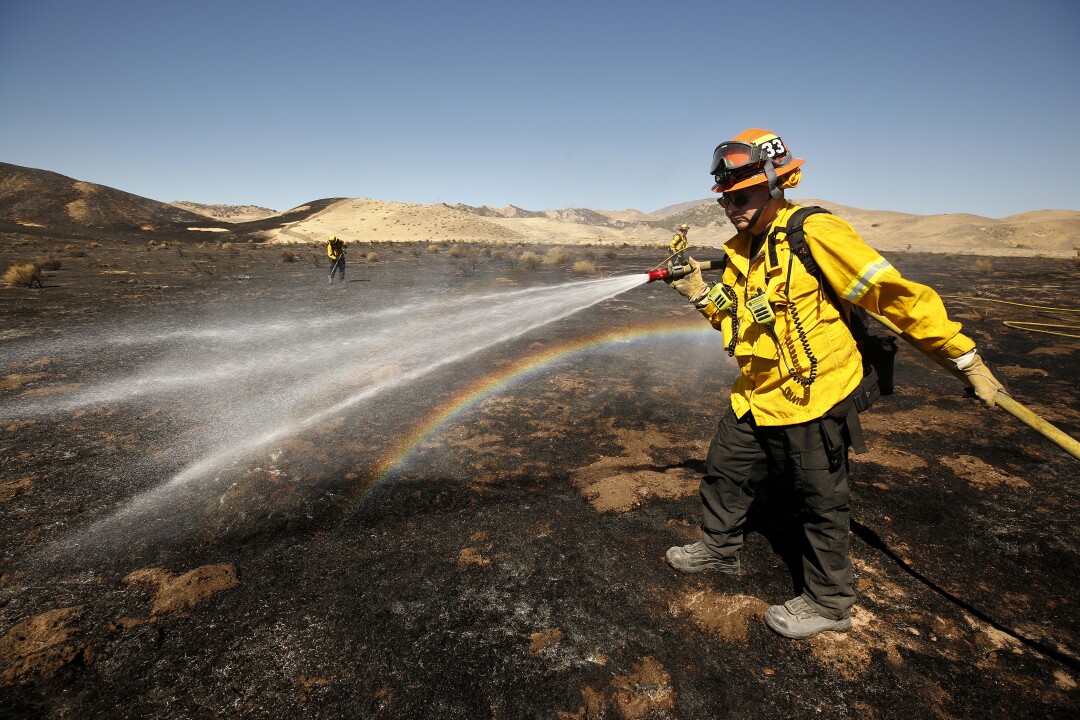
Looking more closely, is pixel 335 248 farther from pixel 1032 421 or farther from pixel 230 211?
pixel 230 211

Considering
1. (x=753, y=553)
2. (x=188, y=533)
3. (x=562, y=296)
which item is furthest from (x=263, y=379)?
(x=562, y=296)

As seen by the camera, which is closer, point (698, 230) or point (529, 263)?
point (529, 263)

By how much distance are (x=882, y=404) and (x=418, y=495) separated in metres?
5.81

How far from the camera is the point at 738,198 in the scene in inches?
98.0

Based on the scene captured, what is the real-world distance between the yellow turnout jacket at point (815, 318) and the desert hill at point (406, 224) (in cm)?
5074

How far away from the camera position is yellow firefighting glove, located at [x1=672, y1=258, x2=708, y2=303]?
116 inches

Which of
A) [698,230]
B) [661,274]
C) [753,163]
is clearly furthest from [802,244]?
[698,230]

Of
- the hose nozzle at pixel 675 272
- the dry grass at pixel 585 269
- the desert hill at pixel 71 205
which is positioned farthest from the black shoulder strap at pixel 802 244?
the desert hill at pixel 71 205

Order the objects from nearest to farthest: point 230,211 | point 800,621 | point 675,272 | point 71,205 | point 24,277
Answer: point 800,621 < point 675,272 < point 24,277 < point 71,205 < point 230,211

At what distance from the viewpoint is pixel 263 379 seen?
6695mm

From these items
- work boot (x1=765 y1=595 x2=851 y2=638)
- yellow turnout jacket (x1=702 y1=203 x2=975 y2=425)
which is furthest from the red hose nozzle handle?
work boot (x1=765 y1=595 x2=851 y2=638)

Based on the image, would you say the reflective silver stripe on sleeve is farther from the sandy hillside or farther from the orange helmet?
the sandy hillside

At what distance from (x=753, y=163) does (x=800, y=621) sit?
242 cm

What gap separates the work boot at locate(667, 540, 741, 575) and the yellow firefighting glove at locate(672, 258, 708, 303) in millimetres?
1587
